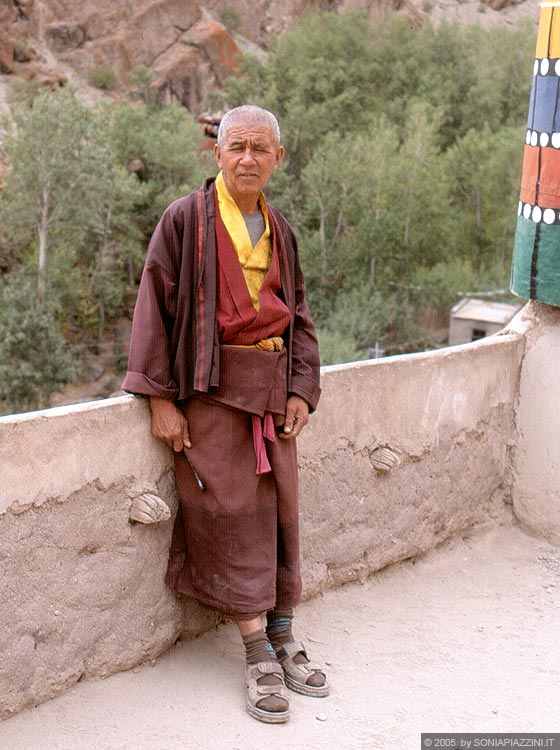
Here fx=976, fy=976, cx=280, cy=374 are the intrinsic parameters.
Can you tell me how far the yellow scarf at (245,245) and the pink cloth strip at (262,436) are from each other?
0.26 m

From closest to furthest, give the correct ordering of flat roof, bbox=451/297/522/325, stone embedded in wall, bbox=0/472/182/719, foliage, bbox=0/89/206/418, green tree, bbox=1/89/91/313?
stone embedded in wall, bbox=0/472/182/719
foliage, bbox=0/89/206/418
green tree, bbox=1/89/91/313
flat roof, bbox=451/297/522/325

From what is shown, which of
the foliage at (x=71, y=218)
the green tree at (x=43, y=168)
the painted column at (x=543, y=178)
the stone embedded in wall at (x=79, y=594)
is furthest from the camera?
the green tree at (x=43, y=168)

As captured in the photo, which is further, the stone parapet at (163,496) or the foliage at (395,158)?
the foliage at (395,158)

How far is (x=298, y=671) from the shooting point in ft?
7.47

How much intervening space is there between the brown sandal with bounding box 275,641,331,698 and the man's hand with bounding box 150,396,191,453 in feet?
1.79

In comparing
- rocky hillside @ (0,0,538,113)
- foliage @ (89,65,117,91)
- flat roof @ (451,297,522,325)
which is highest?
rocky hillside @ (0,0,538,113)

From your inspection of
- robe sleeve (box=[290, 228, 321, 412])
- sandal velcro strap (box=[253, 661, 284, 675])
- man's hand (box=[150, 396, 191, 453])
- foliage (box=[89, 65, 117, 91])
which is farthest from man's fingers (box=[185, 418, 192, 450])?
foliage (box=[89, 65, 117, 91])

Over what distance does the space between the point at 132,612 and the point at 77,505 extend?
321 millimetres

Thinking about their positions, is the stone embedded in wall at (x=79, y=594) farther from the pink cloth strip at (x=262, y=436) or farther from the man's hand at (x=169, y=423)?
the pink cloth strip at (x=262, y=436)

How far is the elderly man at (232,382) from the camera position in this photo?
7.12 feet

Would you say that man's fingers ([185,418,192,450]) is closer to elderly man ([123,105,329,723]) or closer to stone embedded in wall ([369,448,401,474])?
elderly man ([123,105,329,723])

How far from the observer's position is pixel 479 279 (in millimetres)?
27312

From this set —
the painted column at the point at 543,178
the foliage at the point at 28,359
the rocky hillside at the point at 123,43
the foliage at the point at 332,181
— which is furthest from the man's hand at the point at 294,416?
the rocky hillside at the point at 123,43

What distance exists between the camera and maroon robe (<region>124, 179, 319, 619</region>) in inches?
85.8
